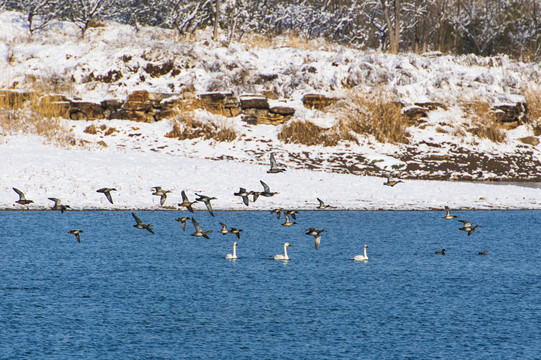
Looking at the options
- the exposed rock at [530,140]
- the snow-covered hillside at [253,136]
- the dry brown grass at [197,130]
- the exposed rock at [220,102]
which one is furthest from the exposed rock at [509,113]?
the dry brown grass at [197,130]

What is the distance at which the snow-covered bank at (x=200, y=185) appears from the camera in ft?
69.5

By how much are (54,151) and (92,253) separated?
38.2ft

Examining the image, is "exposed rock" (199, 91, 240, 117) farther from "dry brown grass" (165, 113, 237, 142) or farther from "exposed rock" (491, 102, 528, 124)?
"exposed rock" (491, 102, 528, 124)

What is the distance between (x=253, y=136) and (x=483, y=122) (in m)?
10.5

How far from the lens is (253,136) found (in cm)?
3142

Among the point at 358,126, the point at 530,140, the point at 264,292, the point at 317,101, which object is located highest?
the point at 317,101

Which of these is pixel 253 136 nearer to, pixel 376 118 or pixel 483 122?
pixel 376 118

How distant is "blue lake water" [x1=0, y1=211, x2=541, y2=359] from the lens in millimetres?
9773

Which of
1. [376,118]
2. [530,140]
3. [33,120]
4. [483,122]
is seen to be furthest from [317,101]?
[33,120]

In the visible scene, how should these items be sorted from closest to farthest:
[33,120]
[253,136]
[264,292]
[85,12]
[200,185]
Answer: [264,292], [200,185], [33,120], [253,136], [85,12]

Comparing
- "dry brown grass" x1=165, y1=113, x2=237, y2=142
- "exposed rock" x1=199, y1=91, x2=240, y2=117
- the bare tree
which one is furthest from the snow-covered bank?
the bare tree

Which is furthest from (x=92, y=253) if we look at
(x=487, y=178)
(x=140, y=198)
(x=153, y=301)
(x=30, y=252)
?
(x=487, y=178)

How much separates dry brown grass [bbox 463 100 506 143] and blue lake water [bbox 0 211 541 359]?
12910mm

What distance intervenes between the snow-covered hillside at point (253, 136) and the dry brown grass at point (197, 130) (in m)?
0.36
